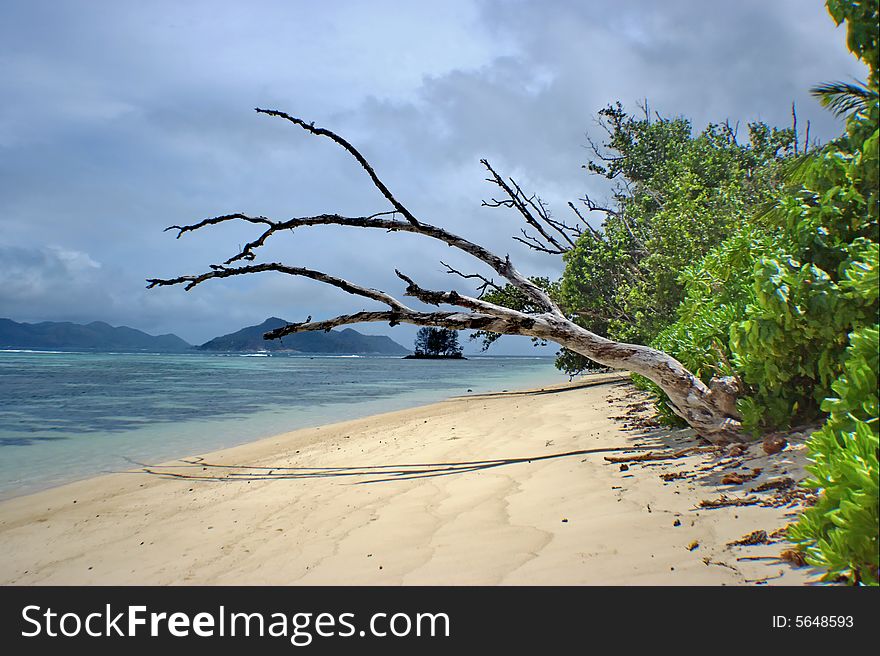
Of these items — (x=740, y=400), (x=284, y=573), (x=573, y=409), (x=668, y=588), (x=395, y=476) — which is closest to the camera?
(x=668, y=588)

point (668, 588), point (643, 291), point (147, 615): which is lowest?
point (147, 615)

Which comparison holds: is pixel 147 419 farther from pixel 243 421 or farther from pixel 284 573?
pixel 284 573

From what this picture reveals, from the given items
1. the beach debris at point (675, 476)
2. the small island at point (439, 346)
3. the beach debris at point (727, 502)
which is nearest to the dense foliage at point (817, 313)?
the beach debris at point (727, 502)

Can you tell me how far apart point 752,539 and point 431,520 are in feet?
7.43

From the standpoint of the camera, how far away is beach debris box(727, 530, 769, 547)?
9.27 ft

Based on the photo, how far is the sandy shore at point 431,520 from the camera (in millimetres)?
2941

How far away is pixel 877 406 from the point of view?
2084mm

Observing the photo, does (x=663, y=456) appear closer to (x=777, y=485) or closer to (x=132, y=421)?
(x=777, y=485)

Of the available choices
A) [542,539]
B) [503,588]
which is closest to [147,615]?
[503,588]

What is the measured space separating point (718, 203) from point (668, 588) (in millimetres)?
11036

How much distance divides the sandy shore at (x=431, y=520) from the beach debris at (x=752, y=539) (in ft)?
0.14

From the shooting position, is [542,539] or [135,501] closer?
[542,539]

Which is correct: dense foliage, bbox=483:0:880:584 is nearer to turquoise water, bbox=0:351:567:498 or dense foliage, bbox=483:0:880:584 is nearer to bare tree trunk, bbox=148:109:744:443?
bare tree trunk, bbox=148:109:744:443

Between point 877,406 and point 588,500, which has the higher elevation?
point 877,406
